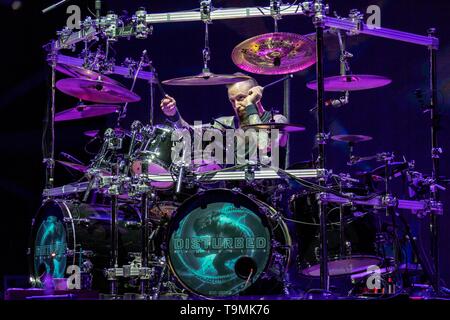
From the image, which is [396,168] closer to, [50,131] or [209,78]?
[209,78]

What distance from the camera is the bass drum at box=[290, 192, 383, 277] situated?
6363mm

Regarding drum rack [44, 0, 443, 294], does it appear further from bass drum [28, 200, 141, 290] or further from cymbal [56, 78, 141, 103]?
bass drum [28, 200, 141, 290]

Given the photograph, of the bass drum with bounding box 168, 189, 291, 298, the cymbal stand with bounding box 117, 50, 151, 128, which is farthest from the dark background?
the bass drum with bounding box 168, 189, 291, 298

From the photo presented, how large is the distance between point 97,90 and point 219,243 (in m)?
1.64

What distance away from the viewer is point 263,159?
18.8ft

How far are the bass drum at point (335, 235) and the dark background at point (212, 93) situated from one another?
120cm

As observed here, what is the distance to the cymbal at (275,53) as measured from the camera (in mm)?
5820

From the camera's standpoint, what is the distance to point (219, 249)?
5.44m

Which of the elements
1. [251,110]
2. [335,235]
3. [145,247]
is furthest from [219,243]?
[251,110]

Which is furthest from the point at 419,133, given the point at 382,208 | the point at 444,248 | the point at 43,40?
the point at 43,40

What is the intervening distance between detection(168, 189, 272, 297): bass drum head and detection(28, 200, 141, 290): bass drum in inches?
31.9

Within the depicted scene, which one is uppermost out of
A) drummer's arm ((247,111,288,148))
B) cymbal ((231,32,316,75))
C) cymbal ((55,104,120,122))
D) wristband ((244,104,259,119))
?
cymbal ((231,32,316,75))

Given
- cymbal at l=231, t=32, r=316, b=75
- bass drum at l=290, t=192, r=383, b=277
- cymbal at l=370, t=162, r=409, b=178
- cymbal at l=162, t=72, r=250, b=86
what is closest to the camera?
cymbal at l=231, t=32, r=316, b=75

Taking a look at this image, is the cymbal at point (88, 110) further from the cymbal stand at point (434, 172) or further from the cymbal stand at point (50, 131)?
the cymbal stand at point (434, 172)
